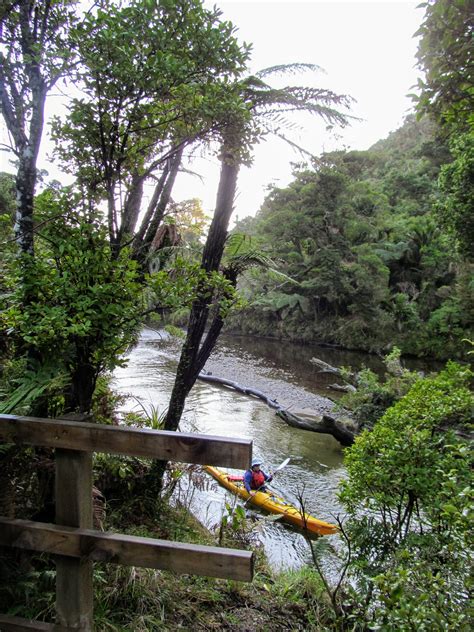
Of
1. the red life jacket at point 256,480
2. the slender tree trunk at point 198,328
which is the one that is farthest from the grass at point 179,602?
the red life jacket at point 256,480

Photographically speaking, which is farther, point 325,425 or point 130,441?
point 325,425

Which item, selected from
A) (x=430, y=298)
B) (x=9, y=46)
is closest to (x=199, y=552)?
(x=9, y=46)

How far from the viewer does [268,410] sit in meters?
13.4

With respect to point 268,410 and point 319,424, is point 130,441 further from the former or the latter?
point 268,410

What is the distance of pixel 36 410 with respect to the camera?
8.55 ft

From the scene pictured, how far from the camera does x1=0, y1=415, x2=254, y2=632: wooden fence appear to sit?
1.73 meters

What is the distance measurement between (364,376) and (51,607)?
10600 mm

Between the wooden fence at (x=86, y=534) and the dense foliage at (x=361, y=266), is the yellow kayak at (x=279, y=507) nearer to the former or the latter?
the wooden fence at (x=86, y=534)

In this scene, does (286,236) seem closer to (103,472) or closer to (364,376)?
(364,376)

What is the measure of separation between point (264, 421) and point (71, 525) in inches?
424

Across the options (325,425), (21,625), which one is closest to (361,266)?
(325,425)

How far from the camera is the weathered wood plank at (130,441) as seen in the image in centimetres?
167

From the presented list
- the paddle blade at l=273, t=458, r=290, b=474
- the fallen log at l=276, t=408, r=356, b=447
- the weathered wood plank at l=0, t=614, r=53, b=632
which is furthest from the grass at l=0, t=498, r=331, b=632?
the fallen log at l=276, t=408, r=356, b=447

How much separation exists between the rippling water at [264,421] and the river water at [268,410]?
15 mm
